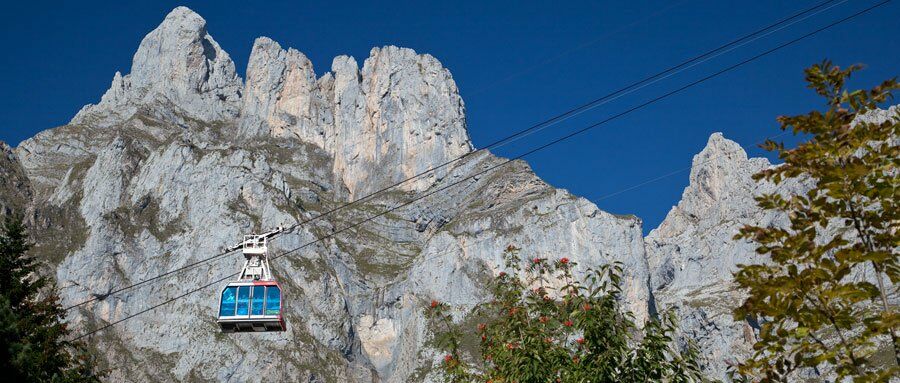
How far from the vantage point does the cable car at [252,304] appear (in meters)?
29.9

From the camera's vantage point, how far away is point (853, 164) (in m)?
9.88

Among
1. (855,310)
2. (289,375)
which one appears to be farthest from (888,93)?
(289,375)

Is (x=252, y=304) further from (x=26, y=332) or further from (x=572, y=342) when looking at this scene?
(x=26, y=332)

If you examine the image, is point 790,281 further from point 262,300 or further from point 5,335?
point 5,335

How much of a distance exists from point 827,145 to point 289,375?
648 ft

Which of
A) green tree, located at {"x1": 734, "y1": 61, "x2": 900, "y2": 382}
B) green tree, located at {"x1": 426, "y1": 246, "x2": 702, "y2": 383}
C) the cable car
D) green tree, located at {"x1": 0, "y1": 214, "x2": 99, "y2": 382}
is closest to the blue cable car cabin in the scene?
the cable car

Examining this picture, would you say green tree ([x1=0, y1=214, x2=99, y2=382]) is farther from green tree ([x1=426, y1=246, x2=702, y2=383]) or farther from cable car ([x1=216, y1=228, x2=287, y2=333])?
green tree ([x1=426, y1=246, x2=702, y2=383])

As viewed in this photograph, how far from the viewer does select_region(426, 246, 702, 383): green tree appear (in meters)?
17.4

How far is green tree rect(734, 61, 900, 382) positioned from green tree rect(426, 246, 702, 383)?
6.90 m

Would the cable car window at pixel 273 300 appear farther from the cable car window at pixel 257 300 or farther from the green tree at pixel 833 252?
the green tree at pixel 833 252

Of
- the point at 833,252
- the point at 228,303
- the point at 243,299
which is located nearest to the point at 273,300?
the point at 243,299

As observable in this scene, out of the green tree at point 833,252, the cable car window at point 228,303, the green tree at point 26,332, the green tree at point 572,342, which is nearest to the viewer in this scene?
the green tree at point 833,252

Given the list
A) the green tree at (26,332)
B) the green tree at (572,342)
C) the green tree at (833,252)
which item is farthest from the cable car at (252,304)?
the green tree at (833,252)

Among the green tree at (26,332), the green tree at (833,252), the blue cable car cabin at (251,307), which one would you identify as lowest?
the green tree at (833,252)
